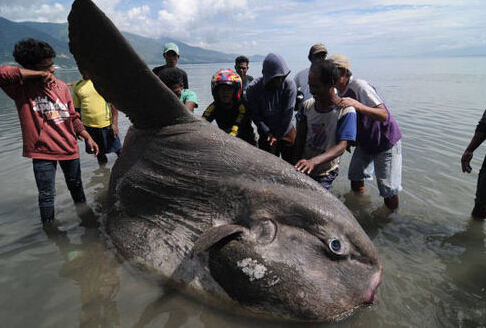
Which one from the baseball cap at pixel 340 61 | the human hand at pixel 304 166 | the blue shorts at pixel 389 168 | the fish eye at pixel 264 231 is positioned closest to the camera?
the fish eye at pixel 264 231

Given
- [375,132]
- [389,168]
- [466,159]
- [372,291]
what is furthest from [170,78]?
[466,159]

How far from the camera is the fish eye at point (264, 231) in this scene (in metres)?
2.54

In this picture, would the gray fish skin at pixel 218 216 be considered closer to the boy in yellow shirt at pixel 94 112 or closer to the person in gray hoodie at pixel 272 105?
the person in gray hoodie at pixel 272 105

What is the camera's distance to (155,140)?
3326 mm

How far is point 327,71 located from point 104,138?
518 cm

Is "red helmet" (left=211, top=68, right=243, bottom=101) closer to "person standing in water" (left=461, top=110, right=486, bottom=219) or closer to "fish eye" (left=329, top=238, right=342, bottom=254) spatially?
"fish eye" (left=329, top=238, right=342, bottom=254)

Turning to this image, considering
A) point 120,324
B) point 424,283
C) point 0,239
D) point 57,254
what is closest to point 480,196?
point 424,283

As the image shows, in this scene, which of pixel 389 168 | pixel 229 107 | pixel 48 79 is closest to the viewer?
pixel 48 79

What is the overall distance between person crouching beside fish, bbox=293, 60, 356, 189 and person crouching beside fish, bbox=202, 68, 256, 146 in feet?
3.28

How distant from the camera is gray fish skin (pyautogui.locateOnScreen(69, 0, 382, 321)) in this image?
2434 millimetres

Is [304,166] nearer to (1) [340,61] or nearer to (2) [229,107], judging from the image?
(1) [340,61]

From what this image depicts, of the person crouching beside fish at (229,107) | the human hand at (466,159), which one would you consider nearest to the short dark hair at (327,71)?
the person crouching beside fish at (229,107)

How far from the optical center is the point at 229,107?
4.61 m

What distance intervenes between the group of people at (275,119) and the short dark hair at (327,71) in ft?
0.04
